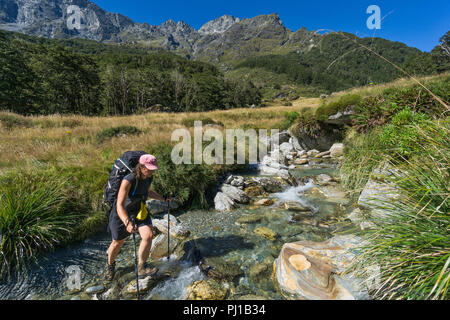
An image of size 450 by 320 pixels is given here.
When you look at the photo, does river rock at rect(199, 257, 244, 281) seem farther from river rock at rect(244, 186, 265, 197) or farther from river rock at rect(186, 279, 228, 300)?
river rock at rect(244, 186, 265, 197)

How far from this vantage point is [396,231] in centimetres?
213

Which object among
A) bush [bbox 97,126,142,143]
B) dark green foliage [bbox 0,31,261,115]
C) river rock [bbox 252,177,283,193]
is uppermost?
dark green foliage [bbox 0,31,261,115]

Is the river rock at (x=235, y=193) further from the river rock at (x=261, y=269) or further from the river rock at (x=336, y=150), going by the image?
the river rock at (x=336, y=150)

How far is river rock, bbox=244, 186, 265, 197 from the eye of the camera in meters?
7.09

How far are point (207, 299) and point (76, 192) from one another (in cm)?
402

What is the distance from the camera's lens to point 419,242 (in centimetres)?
192

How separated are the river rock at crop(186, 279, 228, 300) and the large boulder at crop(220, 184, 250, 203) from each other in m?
3.25

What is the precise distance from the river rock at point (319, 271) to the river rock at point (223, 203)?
264cm

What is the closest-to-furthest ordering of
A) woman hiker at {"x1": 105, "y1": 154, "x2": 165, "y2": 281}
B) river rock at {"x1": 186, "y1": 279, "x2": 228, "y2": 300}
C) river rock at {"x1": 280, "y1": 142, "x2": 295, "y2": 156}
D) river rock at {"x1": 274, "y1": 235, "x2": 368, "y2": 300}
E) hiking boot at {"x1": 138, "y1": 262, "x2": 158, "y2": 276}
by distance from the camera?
river rock at {"x1": 274, "y1": 235, "x2": 368, "y2": 300}
woman hiker at {"x1": 105, "y1": 154, "x2": 165, "y2": 281}
river rock at {"x1": 186, "y1": 279, "x2": 228, "y2": 300}
hiking boot at {"x1": 138, "y1": 262, "x2": 158, "y2": 276}
river rock at {"x1": 280, "y1": 142, "x2": 295, "y2": 156}

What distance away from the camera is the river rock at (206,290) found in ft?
10.1

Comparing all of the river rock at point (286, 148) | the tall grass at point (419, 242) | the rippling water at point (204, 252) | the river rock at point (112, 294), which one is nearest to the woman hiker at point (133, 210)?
the river rock at point (112, 294)

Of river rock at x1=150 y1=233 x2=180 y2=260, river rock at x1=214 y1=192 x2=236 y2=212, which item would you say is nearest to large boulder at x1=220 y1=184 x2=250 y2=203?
river rock at x1=214 y1=192 x2=236 y2=212

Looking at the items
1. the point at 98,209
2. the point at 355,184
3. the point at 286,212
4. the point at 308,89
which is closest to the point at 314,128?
the point at 355,184
